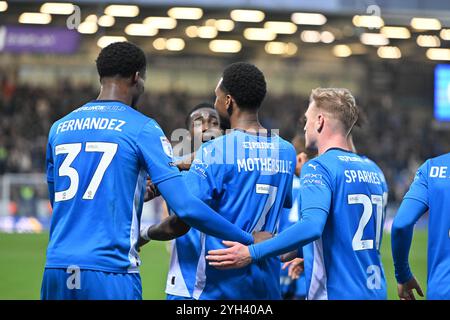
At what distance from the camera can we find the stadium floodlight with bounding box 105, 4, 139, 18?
92.7ft

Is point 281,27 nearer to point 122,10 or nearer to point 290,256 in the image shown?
point 122,10

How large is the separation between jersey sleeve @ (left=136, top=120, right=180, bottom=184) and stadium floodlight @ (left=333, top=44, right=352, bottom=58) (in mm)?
31803

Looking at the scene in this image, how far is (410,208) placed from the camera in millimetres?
4859

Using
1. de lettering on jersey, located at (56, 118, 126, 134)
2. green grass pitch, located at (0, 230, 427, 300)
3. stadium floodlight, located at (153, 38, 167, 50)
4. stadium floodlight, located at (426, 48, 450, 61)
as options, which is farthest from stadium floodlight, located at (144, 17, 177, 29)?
de lettering on jersey, located at (56, 118, 126, 134)

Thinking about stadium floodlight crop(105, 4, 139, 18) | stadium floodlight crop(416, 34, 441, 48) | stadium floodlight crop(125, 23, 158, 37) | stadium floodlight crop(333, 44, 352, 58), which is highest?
stadium floodlight crop(105, 4, 139, 18)

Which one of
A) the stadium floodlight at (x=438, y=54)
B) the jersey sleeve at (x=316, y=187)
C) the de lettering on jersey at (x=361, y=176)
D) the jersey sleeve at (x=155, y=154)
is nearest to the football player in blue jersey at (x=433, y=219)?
the de lettering on jersey at (x=361, y=176)

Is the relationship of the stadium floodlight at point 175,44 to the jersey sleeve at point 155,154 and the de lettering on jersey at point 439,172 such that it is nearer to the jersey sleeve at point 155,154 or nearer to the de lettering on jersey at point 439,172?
the de lettering on jersey at point 439,172

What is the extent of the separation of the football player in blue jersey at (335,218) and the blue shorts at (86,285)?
0.51 meters

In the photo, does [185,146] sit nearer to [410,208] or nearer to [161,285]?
[410,208]

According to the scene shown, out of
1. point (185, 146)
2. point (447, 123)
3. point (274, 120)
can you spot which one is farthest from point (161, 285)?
point (447, 123)

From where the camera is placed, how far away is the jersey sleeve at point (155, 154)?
445 centimetres

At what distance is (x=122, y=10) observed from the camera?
28938mm

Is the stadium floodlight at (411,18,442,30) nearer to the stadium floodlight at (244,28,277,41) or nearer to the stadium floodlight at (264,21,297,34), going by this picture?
the stadium floodlight at (264,21,297,34)

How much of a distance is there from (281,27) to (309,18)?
245 cm
